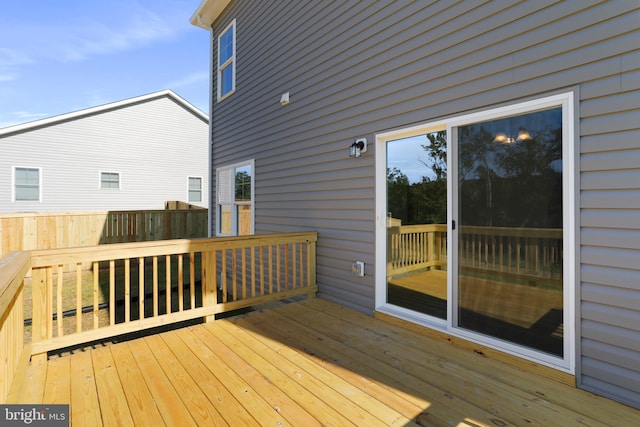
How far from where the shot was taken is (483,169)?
2.59 m

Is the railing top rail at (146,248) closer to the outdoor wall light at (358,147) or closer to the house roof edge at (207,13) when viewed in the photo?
the outdoor wall light at (358,147)

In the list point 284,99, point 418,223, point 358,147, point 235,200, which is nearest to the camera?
point 418,223

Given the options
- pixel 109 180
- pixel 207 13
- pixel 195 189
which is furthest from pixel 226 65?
pixel 109 180

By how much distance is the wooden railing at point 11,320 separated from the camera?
153 cm

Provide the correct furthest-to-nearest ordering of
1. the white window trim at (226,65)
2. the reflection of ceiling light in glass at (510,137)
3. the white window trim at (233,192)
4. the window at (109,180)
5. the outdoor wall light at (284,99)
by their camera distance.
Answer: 1. the window at (109,180)
2. the white window trim at (226,65)
3. the white window trim at (233,192)
4. the outdoor wall light at (284,99)
5. the reflection of ceiling light in glass at (510,137)

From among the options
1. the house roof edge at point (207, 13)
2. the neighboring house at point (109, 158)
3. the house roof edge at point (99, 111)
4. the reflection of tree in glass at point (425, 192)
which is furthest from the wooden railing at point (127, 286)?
the house roof edge at point (99, 111)

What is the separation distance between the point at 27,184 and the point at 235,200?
9.68 metres

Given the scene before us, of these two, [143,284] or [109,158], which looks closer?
[143,284]

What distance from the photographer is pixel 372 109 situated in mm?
3471

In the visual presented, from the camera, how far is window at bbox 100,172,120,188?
39.4 ft

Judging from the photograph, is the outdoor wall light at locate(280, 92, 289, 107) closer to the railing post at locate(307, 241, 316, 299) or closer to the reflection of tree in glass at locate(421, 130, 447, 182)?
the railing post at locate(307, 241, 316, 299)

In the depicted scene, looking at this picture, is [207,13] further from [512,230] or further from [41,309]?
[512,230]

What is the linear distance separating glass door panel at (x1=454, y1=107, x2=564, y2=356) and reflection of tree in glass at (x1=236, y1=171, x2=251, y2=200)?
4.10 meters

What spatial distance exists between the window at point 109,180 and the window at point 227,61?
769 centimetres
